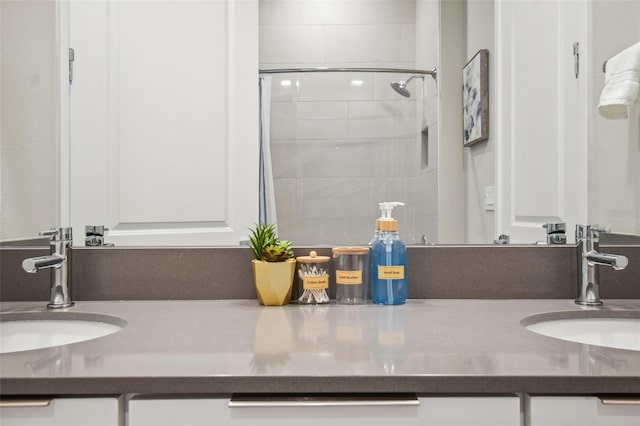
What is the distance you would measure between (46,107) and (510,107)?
3.98 ft

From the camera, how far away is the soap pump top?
1.22 metres

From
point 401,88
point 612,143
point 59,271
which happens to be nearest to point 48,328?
point 59,271

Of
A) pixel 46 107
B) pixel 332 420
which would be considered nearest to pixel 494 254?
pixel 332 420

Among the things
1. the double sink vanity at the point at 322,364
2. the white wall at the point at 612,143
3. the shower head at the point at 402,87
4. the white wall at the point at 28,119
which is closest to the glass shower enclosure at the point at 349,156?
the shower head at the point at 402,87

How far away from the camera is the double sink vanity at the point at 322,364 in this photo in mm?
714

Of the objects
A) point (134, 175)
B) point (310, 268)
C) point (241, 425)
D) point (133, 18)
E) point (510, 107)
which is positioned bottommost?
point (241, 425)

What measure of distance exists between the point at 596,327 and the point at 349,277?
0.56 meters

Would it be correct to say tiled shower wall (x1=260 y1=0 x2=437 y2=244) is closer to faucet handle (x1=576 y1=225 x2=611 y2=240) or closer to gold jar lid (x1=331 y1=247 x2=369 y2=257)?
gold jar lid (x1=331 y1=247 x2=369 y2=257)

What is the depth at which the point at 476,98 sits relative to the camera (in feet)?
4.36

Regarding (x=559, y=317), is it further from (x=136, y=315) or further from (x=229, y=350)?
(x=136, y=315)

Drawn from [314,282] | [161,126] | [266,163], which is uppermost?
[161,126]

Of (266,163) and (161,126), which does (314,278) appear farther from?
(161,126)

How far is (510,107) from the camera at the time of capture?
1.36 m

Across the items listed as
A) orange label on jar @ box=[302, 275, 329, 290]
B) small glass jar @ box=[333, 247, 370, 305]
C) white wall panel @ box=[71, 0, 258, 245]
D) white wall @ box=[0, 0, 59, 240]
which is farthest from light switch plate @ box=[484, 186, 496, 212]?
white wall @ box=[0, 0, 59, 240]
